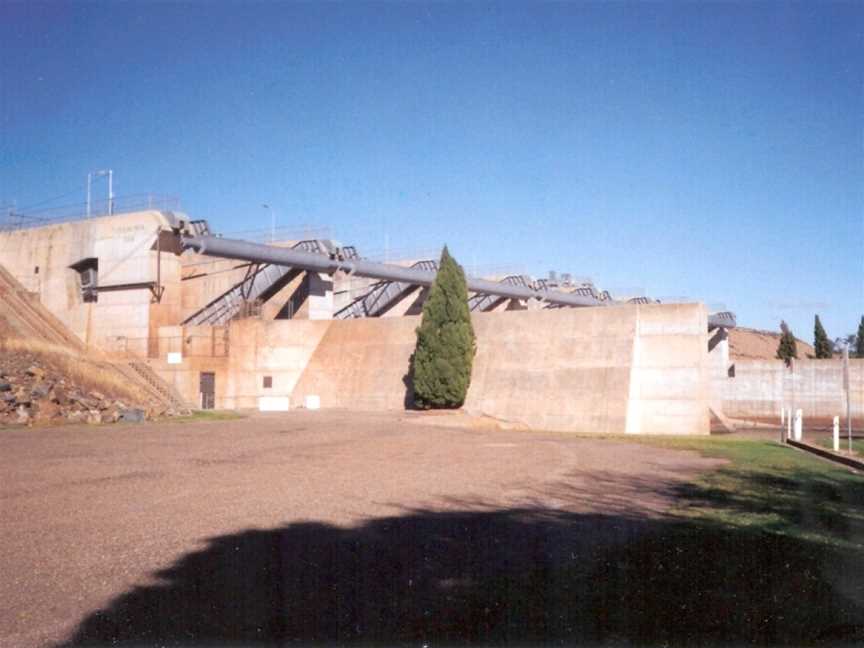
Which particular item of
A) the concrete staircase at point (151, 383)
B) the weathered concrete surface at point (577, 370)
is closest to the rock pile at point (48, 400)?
the concrete staircase at point (151, 383)

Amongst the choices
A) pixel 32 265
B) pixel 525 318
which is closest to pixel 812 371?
pixel 525 318

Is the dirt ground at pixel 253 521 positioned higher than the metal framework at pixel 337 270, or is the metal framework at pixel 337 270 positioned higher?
the metal framework at pixel 337 270

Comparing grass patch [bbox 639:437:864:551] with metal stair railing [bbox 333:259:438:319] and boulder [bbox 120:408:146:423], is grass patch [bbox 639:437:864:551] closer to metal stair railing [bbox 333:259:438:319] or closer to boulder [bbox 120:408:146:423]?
boulder [bbox 120:408:146:423]

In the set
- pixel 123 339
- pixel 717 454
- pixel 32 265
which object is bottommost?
pixel 717 454

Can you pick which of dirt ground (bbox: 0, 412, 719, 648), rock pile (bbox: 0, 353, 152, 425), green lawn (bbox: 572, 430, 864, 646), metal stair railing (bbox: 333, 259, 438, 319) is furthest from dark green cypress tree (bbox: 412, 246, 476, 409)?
green lawn (bbox: 572, 430, 864, 646)

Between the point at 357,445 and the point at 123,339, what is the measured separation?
73.8 ft

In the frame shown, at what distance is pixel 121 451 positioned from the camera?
17188 mm

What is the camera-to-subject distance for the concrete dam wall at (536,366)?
30.1 meters

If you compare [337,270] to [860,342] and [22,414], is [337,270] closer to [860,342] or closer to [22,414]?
[22,414]

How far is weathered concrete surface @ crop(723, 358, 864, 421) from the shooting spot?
45.3m

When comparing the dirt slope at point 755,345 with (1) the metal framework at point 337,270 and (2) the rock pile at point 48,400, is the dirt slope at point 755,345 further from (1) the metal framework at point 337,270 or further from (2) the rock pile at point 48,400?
(2) the rock pile at point 48,400

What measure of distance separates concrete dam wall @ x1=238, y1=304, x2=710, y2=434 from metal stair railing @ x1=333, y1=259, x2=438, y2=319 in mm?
7855

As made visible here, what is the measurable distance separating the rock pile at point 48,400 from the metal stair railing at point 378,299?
19.2 m

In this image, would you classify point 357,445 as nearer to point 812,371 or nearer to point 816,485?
point 816,485
